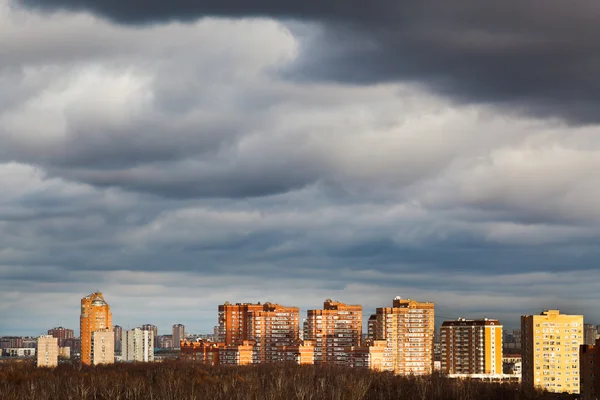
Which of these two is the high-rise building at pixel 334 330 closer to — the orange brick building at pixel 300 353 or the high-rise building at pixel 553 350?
the orange brick building at pixel 300 353

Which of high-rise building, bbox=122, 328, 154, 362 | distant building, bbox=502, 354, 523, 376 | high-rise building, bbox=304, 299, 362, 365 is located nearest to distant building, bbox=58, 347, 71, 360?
high-rise building, bbox=122, 328, 154, 362

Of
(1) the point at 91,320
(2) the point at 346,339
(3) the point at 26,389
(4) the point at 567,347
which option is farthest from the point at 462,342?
(3) the point at 26,389

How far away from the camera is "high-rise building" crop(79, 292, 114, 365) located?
132 meters

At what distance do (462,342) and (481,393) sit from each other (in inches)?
1628

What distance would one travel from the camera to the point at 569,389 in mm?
104438

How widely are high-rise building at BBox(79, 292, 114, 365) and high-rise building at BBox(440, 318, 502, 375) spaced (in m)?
41.6

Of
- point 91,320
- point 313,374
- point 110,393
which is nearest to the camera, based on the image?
point 110,393

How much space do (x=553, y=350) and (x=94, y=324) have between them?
60.1 metres

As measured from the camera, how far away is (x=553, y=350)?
4205 inches

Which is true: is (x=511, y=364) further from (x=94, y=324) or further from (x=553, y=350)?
(x=94, y=324)

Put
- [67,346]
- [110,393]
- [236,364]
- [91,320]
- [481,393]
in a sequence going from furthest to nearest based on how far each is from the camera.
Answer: [67,346]
[91,320]
[236,364]
[481,393]
[110,393]

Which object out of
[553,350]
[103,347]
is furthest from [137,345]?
[553,350]

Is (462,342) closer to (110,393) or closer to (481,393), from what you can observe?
(481,393)

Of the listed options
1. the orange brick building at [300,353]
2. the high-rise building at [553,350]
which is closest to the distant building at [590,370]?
the high-rise building at [553,350]
